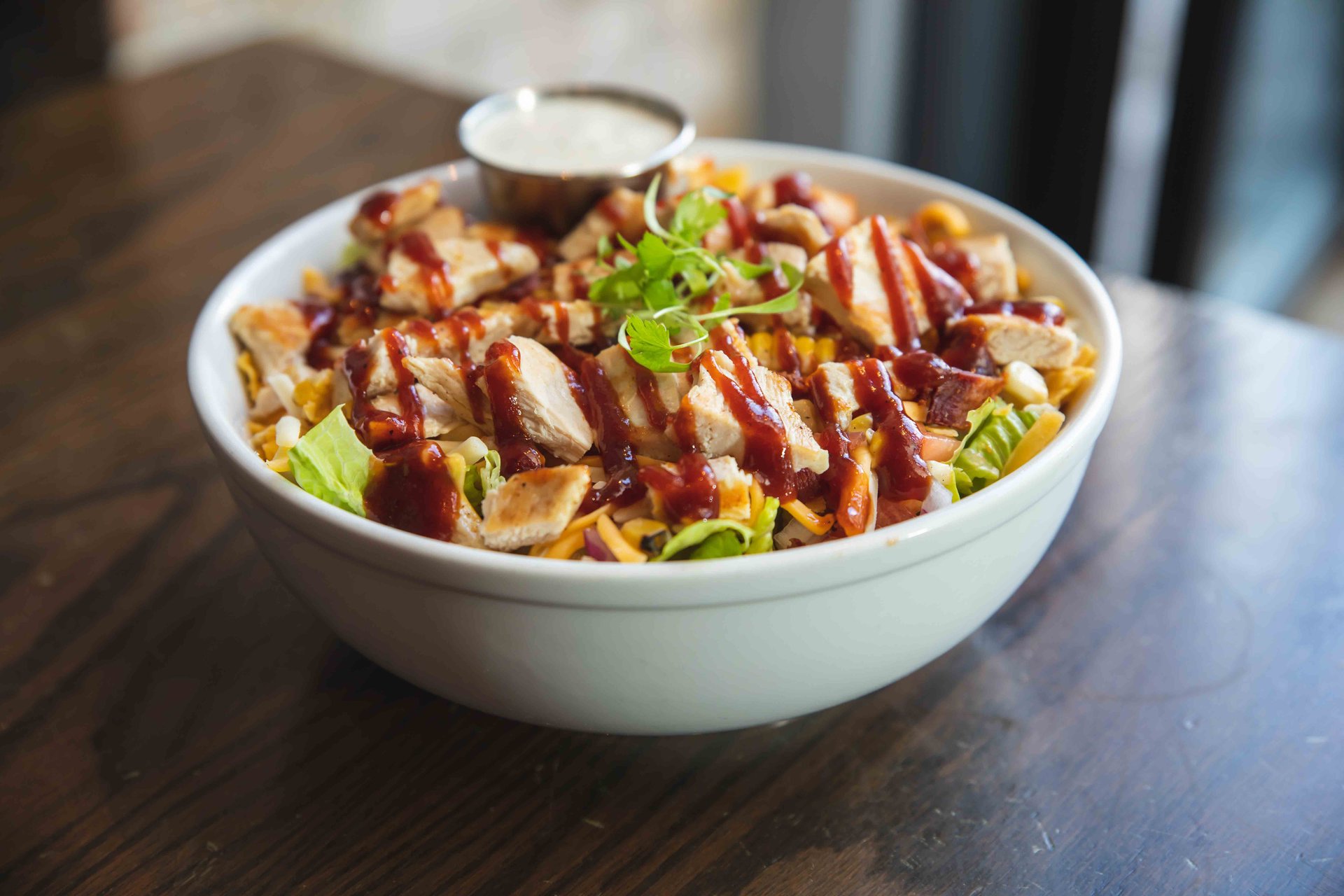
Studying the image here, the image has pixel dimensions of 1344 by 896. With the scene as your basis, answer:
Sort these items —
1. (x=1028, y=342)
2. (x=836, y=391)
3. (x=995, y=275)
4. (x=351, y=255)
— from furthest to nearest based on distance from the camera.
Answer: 1. (x=351, y=255)
2. (x=995, y=275)
3. (x=1028, y=342)
4. (x=836, y=391)

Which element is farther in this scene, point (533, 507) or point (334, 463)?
point (334, 463)

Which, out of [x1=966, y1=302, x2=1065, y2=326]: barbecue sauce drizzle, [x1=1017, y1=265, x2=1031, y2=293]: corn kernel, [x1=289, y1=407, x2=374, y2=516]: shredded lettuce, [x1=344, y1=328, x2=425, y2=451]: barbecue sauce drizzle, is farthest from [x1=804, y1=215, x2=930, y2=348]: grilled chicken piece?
[x1=289, y1=407, x2=374, y2=516]: shredded lettuce

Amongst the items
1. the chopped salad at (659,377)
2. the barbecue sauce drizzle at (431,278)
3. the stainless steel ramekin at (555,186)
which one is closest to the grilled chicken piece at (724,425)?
the chopped salad at (659,377)

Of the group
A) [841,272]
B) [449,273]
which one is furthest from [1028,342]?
[449,273]

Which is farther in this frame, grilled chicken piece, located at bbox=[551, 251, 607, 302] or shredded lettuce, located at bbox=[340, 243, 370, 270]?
shredded lettuce, located at bbox=[340, 243, 370, 270]

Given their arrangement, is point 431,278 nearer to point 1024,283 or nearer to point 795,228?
point 795,228

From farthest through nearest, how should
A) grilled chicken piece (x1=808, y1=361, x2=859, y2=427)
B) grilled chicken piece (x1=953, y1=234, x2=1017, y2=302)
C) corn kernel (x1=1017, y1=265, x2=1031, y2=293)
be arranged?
1. corn kernel (x1=1017, y1=265, x2=1031, y2=293)
2. grilled chicken piece (x1=953, y1=234, x2=1017, y2=302)
3. grilled chicken piece (x1=808, y1=361, x2=859, y2=427)

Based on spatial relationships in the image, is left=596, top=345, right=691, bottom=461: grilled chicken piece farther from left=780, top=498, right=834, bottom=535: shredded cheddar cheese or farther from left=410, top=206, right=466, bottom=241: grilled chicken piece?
left=410, top=206, right=466, bottom=241: grilled chicken piece
